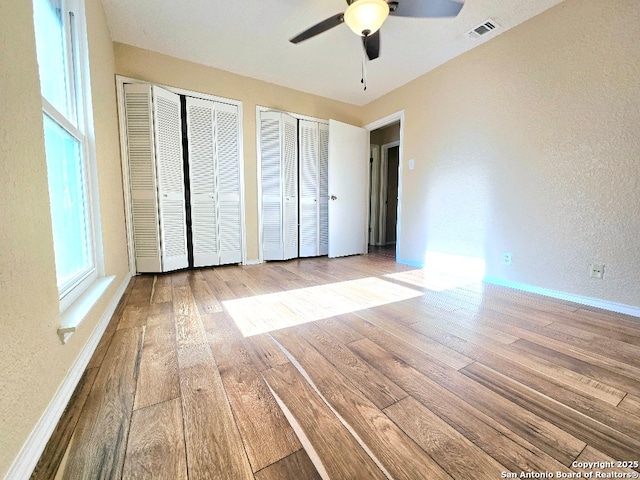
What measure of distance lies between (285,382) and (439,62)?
11.6ft

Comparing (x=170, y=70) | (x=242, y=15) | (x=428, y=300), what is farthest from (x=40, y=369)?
(x=170, y=70)

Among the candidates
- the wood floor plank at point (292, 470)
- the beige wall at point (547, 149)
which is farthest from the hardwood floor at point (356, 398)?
the beige wall at point (547, 149)

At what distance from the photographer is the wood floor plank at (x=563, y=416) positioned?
795 mm

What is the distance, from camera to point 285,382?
3.57ft

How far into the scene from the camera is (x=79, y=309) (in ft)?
3.86

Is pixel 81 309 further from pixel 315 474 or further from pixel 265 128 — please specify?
pixel 265 128

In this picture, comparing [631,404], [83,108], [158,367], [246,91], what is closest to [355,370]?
[158,367]

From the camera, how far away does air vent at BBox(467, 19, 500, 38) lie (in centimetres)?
231

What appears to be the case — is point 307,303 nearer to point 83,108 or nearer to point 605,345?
point 605,345

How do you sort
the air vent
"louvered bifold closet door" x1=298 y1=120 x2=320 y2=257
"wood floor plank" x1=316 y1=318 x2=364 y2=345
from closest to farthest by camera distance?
"wood floor plank" x1=316 y1=318 x2=364 y2=345, the air vent, "louvered bifold closet door" x1=298 y1=120 x2=320 y2=257

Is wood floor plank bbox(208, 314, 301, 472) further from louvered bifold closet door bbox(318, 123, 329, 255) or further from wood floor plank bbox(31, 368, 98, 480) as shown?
louvered bifold closet door bbox(318, 123, 329, 255)

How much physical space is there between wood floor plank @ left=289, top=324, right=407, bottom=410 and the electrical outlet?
2061 millimetres

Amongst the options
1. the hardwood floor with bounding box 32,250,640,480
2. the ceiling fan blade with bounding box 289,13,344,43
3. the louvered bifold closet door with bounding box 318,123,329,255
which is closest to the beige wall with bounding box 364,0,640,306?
the hardwood floor with bounding box 32,250,640,480

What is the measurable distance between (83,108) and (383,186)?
472 cm
